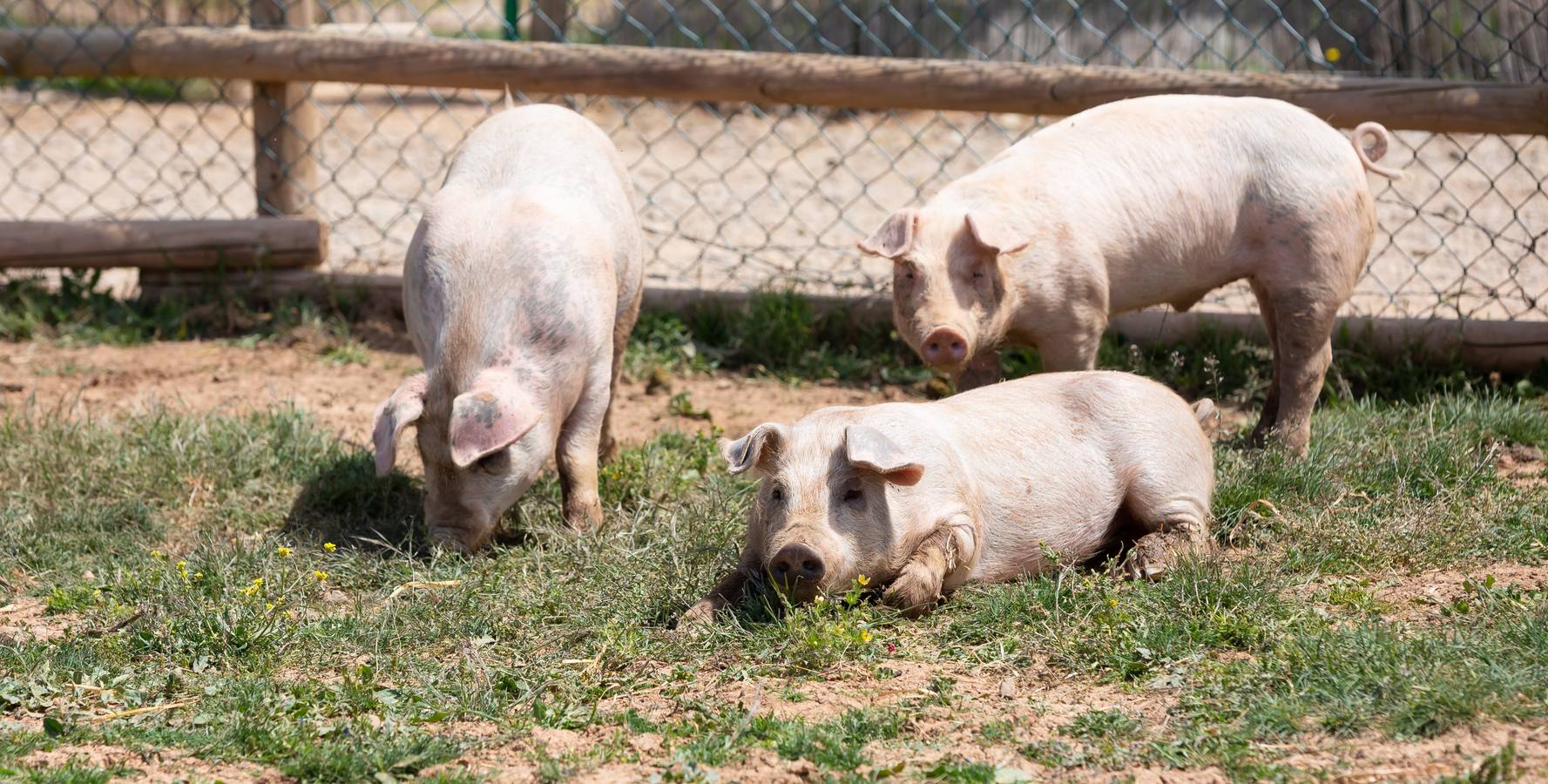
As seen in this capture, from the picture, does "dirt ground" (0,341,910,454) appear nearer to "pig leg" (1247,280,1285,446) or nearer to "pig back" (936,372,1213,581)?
"pig leg" (1247,280,1285,446)

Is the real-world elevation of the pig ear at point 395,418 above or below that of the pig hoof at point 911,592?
above

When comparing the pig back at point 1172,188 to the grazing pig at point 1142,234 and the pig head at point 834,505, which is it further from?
the pig head at point 834,505

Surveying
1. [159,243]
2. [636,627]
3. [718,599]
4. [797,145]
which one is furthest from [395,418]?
[797,145]

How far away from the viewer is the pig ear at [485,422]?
13.6 feet

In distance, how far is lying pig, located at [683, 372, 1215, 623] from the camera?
12.2 feet

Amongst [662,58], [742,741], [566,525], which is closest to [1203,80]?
[662,58]

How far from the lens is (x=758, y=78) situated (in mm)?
6477

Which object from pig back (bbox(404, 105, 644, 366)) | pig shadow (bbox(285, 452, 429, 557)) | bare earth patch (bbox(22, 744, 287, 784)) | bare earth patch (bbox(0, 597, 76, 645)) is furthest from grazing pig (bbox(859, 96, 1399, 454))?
bare earth patch (bbox(0, 597, 76, 645))

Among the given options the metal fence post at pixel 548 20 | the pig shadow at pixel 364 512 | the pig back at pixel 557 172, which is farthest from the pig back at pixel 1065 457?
the metal fence post at pixel 548 20

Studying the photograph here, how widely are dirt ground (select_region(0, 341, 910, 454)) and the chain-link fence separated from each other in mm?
769

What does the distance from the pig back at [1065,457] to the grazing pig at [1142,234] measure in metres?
0.47

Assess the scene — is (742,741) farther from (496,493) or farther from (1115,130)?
(1115,130)

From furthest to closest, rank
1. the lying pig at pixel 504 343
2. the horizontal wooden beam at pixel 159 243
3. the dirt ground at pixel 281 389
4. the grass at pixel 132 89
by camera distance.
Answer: the grass at pixel 132 89, the horizontal wooden beam at pixel 159 243, the dirt ground at pixel 281 389, the lying pig at pixel 504 343

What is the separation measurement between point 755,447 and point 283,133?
4.25 metres
